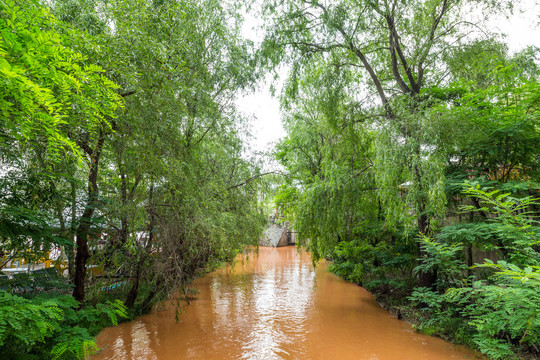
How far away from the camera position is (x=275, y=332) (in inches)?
193

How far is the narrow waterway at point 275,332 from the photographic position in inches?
161

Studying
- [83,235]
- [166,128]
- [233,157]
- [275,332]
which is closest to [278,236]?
[233,157]

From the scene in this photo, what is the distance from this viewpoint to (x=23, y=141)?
7.43 ft

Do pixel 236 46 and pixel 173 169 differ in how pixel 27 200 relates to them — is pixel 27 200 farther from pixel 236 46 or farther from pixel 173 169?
pixel 236 46

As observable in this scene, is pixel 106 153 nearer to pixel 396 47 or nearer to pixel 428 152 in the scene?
pixel 428 152

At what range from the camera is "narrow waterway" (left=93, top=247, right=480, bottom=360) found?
4.09 m

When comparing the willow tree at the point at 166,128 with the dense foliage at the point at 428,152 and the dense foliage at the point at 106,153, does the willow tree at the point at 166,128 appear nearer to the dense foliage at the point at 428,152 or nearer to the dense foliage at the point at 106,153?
the dense foliage at the point at 106,153

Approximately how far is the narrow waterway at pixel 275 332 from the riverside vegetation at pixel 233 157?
529 mm

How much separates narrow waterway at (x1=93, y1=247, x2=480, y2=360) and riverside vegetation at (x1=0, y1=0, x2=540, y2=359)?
20.8 inches

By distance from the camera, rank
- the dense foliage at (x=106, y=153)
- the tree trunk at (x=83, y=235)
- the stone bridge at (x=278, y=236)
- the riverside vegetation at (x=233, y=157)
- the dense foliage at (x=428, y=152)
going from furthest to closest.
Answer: the stone bridge at (x=278, y=236) < the tree trunk at (x=83, y=235) < the dense foliage at (x=428, y=152) < the riverside vegetation at (x=233, y=157) < the dense foliage at (x=106, y=153)

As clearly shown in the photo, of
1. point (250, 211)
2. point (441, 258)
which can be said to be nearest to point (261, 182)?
point (250, 211)

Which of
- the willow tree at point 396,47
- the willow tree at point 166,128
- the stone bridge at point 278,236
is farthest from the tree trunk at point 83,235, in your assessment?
the stone bridge at point 278,236

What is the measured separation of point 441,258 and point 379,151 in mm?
2092

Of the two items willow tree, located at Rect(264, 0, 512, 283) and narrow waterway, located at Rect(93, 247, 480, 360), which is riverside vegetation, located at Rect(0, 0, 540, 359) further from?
narrow waterway, located at Rect(93, 247, 480, 360)
